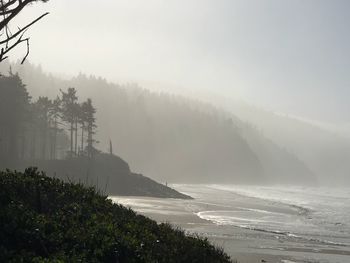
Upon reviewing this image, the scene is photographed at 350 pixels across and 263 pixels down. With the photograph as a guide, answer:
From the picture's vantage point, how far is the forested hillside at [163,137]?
143875 mm

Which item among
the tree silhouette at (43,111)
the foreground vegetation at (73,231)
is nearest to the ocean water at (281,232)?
the foreground vegetation at (73,231)

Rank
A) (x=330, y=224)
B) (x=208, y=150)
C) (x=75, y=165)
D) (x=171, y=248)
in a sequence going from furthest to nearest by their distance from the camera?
1. (x=208, y=150)
2. (x=75, y=165)
3. (x=330, y=224)
4. (x=171, y=248)

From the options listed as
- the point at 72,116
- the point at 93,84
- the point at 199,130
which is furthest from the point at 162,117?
the point at 72,116

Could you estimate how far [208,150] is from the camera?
545ft

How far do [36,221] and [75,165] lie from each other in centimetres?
5459

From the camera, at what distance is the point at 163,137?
518 ft

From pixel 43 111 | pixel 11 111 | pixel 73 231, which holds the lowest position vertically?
pixel 73 231

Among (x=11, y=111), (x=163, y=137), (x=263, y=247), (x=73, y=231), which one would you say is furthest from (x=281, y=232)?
(x=163, y=137)

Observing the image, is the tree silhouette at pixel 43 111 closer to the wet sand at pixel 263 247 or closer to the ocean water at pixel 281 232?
the ocean water at pixel 281 232

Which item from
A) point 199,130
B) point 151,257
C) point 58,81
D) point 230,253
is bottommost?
point 230,253

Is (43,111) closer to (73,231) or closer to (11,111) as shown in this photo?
(11,111)

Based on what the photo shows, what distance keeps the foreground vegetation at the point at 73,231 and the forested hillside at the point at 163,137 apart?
124 metres

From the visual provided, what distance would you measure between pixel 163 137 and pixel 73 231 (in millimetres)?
149991

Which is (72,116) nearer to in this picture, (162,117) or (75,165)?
(75,165)
